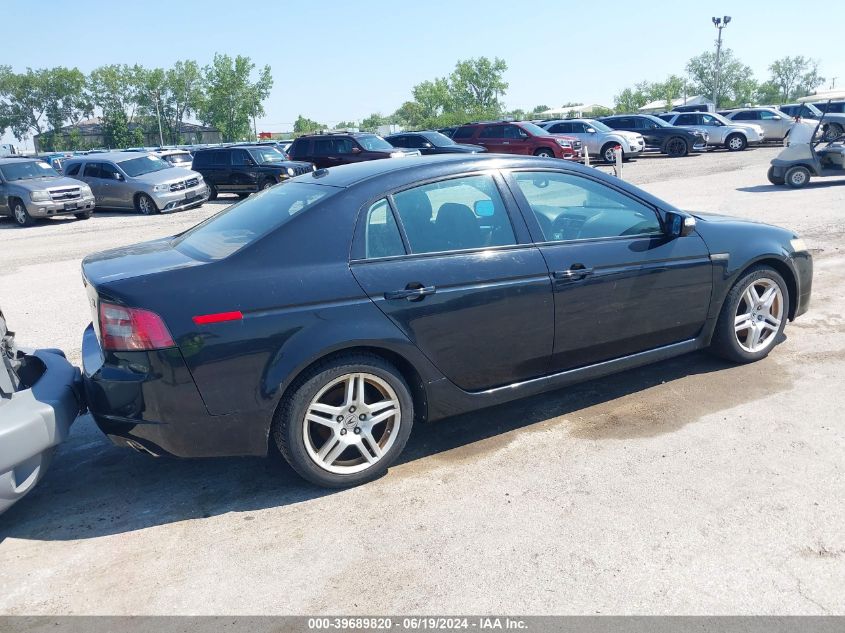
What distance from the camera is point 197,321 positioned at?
337 centimetres

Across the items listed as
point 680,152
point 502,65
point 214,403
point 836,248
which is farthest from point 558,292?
point 502,65

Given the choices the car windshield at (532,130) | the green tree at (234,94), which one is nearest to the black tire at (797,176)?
the car windshield at (532,130)

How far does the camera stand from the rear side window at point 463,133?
89.1ft

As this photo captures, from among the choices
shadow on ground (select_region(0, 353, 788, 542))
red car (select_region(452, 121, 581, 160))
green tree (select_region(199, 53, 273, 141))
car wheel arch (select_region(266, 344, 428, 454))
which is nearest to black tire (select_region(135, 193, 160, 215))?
red car (select_region(452, 121, 581, 160))

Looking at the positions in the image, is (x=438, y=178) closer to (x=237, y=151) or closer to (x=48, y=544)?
(x=48, y=544)

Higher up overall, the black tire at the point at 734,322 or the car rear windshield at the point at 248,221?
the car rear windshield at the point at 248,221

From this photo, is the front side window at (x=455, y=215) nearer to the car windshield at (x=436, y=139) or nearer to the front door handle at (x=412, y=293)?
the front door handle at (x=412, y=293)

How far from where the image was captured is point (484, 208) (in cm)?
418

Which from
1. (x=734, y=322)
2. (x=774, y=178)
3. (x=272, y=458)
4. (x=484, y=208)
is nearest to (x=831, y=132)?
(x=774, y=178)

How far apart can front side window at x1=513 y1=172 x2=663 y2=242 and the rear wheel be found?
17.0 m

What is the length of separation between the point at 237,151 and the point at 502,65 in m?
87.8

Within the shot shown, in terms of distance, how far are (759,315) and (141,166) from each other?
18.4 m

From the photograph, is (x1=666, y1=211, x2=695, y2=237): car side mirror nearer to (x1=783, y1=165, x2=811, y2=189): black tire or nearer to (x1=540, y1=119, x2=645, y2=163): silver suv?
(x1=783, y1=165, x2=811, y2=189): black tire

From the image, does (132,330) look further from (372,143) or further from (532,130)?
(532,130)
